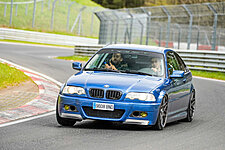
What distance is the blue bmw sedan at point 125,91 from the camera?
8.05m

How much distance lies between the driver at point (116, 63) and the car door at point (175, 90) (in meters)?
0.82

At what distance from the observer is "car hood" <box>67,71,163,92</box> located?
8.12 m

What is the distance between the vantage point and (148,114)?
809 cm

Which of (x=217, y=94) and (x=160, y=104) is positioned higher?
(x=160, y=104)

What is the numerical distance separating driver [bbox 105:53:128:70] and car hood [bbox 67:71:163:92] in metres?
0.35

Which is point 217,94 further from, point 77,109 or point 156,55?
point 77,109

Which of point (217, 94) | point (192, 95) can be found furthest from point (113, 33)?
point (192, 95)

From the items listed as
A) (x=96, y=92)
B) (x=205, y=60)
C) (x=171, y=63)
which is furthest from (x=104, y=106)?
(x=205, y=60)

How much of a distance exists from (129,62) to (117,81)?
1019 millimetres

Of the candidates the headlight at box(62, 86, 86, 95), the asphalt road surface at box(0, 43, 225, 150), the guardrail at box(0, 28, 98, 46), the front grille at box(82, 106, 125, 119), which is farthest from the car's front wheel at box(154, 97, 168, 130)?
the guardrail at box(0, 28, 98, 46)

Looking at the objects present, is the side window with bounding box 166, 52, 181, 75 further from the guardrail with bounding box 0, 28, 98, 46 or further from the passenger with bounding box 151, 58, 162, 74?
the guardrail with bounding box 0, 28, 98, 46

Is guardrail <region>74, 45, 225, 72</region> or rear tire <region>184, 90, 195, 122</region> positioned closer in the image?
rear tire <region>184, 90, 195, 122</region>

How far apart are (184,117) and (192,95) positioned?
0.80 m

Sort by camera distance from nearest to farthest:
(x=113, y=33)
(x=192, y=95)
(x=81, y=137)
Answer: (x=81, y=137) → (x=192, y=95) → (x=113, y=33)
